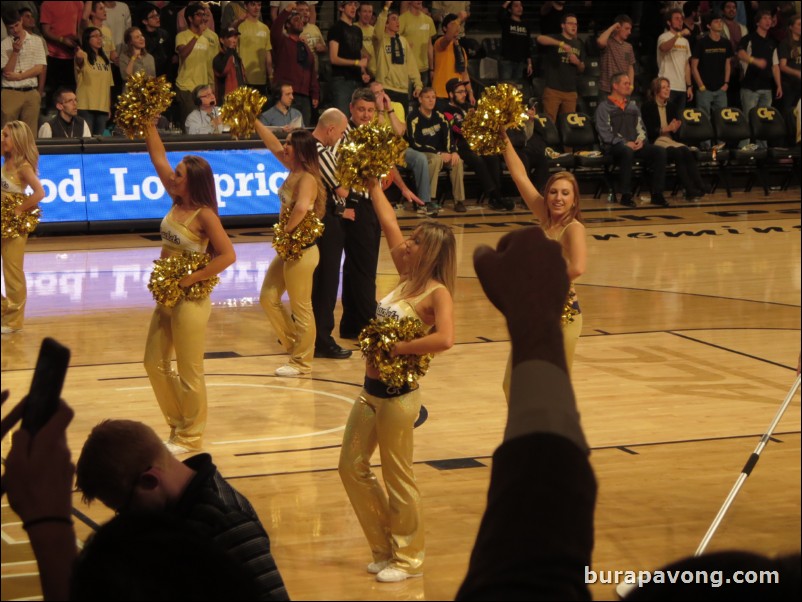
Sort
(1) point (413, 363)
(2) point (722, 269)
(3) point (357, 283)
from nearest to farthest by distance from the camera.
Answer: (1) point (413, 363), (3) point (357, 283), (2) point (722, 269)

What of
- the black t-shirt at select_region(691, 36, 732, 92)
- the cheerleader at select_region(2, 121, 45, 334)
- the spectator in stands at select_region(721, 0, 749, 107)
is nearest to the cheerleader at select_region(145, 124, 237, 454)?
the cheerleader at select_region(2, 121, 45, 334)

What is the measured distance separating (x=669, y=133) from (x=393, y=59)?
4.62m

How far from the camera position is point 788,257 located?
551 inches

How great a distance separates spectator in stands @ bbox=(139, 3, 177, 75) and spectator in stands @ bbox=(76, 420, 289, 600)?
13.6 m

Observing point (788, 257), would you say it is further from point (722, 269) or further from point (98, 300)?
point (98, 300)

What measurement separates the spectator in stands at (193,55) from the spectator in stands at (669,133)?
22.5 feet

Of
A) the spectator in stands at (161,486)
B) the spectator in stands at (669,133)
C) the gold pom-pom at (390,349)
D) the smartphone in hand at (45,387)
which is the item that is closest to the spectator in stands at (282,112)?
the spectator in stands at (669,133)

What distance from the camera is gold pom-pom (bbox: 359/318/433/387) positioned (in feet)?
16.6

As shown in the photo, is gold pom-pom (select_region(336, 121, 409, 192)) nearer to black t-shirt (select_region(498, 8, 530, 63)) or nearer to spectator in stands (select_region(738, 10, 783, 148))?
black t-shirt (select_region(498, 8, 530, 63))

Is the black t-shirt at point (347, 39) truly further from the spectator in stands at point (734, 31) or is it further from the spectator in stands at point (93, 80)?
the spectator in stands at point (734, 31)

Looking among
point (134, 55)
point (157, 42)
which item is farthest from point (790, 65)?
point (134, 55)

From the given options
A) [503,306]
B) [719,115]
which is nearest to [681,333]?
[503,306]

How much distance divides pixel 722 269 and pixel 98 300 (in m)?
6.49

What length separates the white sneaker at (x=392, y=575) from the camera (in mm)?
5109
